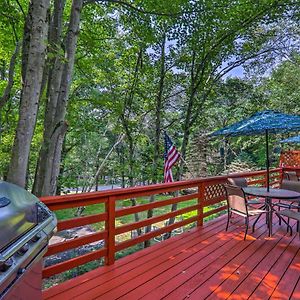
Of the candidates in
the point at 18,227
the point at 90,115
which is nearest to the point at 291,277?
the point at 18,227

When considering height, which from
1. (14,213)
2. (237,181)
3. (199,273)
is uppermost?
(14,213)

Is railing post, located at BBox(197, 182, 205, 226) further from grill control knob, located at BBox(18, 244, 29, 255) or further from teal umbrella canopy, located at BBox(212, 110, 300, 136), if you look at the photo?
grill control knob, located at BBox(18, 244, 29, 255)

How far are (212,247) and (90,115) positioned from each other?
869 cm

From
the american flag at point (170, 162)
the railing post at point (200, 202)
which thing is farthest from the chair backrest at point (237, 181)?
the american flag at point (170, 162)

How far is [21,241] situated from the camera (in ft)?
3.55

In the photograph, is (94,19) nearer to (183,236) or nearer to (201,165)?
(183,236)

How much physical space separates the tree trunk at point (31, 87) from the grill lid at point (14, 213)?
4.68 ft

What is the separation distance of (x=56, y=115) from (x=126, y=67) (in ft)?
20.0

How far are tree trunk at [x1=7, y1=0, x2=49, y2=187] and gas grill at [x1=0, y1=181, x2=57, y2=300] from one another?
1434mm

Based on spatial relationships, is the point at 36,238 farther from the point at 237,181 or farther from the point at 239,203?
the point at 237,181

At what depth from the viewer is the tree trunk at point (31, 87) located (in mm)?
2705

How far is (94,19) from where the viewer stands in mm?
7664

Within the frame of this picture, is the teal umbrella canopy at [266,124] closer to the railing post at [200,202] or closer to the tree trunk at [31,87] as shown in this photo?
the railing post at [200,202]

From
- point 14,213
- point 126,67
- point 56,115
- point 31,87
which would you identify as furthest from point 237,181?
point 126,67
